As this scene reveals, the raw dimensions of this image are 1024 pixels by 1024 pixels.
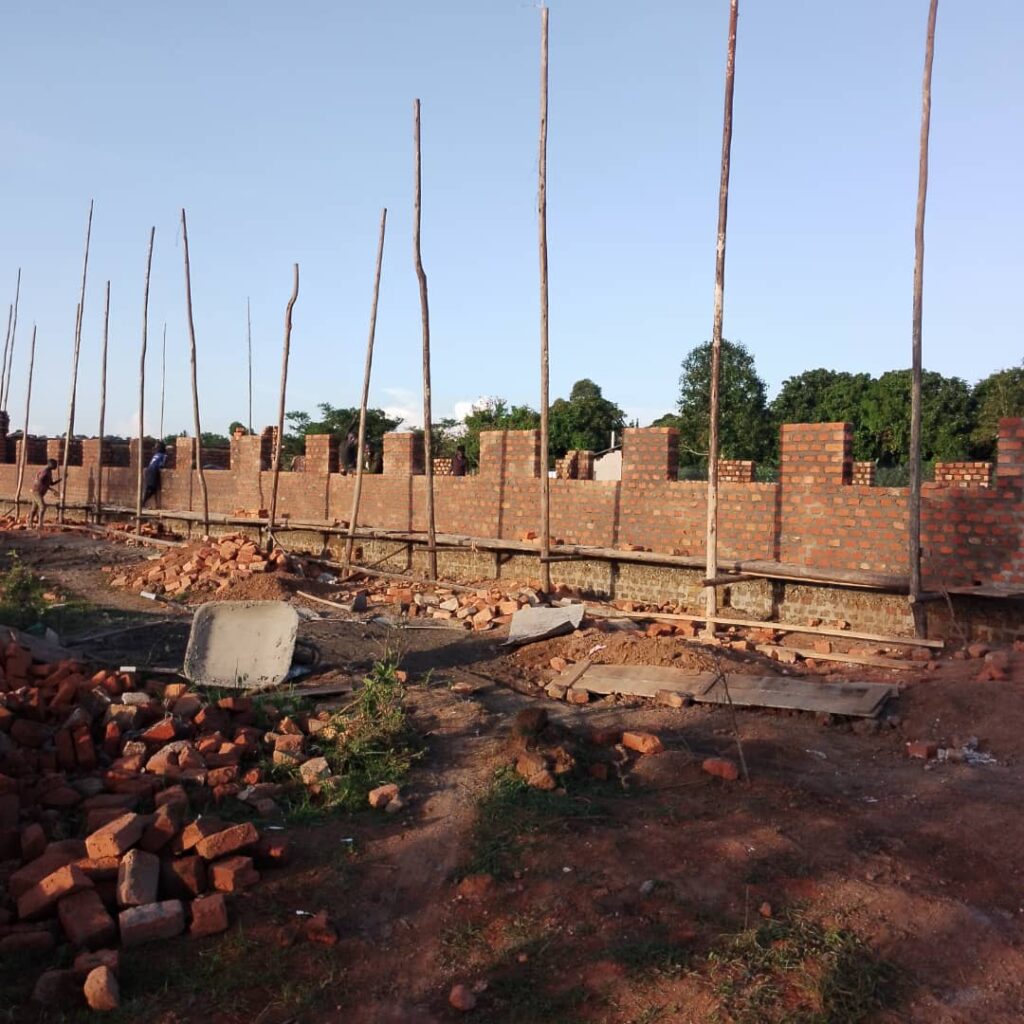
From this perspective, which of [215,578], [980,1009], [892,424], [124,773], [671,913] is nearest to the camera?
[980,1009]

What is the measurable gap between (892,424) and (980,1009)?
3120 cm

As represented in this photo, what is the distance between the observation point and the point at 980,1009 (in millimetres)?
3045

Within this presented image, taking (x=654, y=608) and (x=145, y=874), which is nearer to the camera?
(x=145, y=874)

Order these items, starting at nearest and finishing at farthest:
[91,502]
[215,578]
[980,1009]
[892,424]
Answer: [980,1009], [215,578], [91,502], [892,424]

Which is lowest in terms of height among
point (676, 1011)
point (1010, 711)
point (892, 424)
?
point (676, 1011)

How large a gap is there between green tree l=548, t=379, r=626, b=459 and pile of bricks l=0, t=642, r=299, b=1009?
2660 cm

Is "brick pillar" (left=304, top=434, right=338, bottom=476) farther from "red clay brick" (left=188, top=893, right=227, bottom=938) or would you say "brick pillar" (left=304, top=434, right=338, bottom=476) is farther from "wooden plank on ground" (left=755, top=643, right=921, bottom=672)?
"red clay brick" (left=188, top=893, right=227, bottom=938)

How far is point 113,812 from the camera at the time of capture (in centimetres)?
432

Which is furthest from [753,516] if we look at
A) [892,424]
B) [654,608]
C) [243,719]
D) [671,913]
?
[892,424]

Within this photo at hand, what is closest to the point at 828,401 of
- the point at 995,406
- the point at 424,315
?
the point at 995,406

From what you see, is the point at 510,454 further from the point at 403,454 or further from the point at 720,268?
the point at 720,268

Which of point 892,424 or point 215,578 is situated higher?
point 892,424

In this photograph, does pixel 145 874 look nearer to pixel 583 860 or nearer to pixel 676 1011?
pixel 583 860

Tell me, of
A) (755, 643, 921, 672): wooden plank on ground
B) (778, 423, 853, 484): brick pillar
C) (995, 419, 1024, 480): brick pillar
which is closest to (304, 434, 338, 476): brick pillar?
(778, 423, 853, 484): brick pillar
